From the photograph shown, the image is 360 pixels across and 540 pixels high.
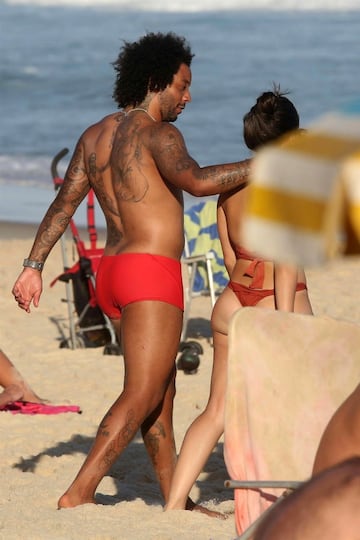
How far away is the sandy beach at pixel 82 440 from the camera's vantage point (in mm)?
4504

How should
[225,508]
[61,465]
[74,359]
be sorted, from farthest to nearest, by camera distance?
1. [74,359]
2. [61,465]
3. [225,508]

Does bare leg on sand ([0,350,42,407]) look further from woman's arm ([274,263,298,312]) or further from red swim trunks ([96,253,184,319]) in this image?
woman's arm ([274,263,298,312])

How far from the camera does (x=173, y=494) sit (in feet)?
15.4

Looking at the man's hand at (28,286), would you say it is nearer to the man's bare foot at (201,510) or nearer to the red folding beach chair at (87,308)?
the man's bare foot at (201,510)

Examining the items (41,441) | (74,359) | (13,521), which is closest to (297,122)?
(13,521)

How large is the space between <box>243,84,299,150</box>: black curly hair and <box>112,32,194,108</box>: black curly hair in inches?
16.3

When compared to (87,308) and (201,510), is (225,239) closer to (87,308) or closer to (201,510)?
(201,510)

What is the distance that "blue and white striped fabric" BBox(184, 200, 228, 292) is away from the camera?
883 cm

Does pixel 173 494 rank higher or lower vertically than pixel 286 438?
lower

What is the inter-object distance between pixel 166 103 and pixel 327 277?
6155 mm

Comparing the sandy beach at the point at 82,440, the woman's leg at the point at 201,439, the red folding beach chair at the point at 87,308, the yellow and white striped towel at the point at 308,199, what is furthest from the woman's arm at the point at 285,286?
the red folding beach chair at the point at 87,308

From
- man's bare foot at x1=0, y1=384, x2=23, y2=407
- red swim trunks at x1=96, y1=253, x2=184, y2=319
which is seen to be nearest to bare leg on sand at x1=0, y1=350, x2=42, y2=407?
man's bare foot at x1=0, y1=384, x2=23, y2=407

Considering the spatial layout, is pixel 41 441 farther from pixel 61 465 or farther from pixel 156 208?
pixel 156 208

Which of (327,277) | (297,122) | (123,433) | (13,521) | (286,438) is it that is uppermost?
(297,122)
